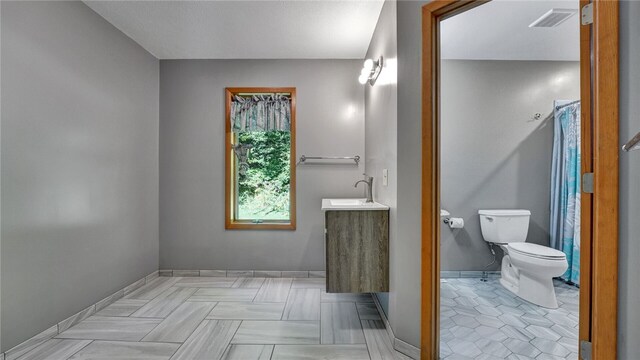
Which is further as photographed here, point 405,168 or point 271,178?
point 271,178

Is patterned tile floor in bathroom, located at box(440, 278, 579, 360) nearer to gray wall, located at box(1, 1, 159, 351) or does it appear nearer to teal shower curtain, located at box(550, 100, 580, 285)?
teal shower curtain, located at box(550, 100, 580, 285)

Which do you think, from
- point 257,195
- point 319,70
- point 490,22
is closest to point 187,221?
point 257,195

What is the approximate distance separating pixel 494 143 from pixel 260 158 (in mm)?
2603

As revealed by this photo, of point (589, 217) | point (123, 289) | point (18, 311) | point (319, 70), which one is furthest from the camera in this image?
point (319, 70)

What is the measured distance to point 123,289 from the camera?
268cm

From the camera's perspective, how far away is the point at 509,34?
2564 millimetres

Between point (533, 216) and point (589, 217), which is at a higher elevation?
point (589, 217)

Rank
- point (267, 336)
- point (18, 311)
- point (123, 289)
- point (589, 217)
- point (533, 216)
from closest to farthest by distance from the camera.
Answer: point (589, 217)
point (18, 311)
point (267, 336)
point (123, 289)
point (533, 216)

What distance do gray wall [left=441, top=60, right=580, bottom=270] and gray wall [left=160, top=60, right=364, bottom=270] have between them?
3.37 feet

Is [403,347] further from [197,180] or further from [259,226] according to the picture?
[197,180]

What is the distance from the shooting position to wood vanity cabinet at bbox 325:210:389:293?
6.88 ft

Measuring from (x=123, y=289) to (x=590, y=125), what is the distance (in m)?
3.59

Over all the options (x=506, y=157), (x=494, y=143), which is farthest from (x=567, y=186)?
(x=494, y=143)

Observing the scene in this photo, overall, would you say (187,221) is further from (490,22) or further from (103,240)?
(490,22)
